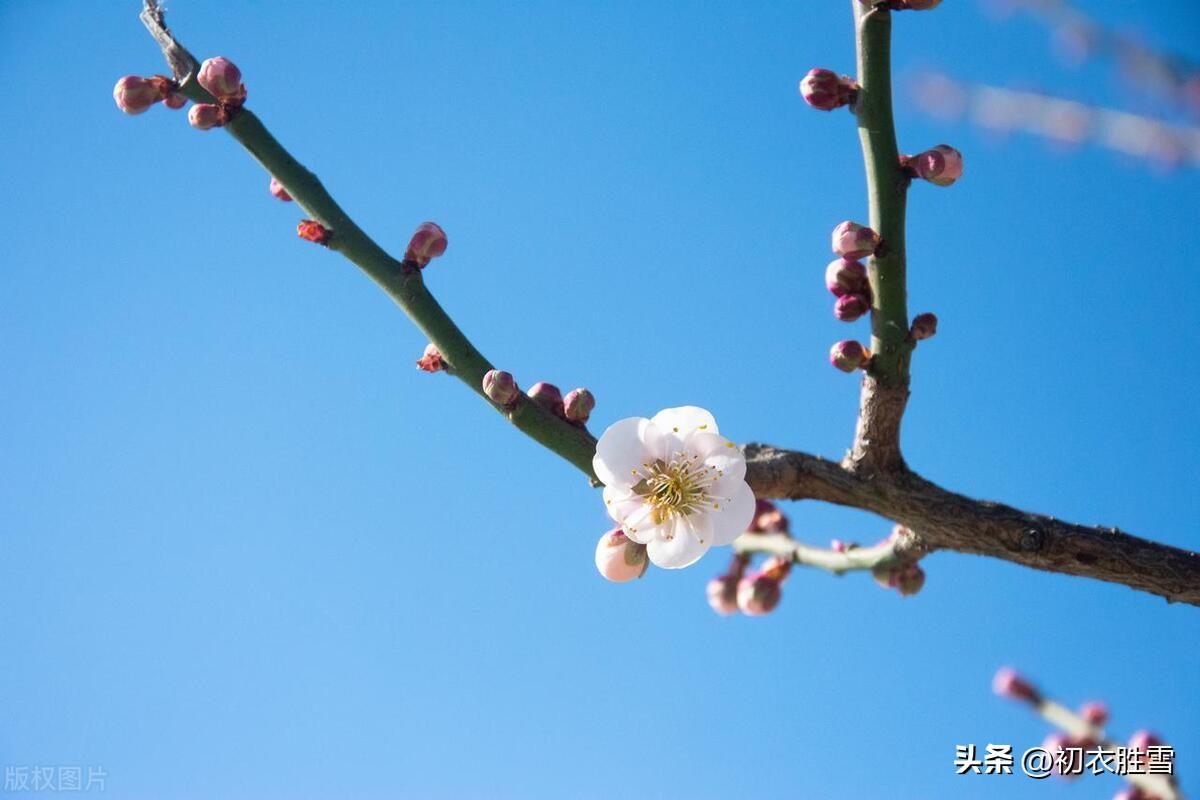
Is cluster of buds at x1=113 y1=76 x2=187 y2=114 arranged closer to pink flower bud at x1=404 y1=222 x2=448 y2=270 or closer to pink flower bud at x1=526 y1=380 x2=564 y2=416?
pink flower bud at x1=404 y1=222 x2=448 y2=270

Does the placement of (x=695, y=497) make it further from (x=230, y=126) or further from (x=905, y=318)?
(x=230, y=126)

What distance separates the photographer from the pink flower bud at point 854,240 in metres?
1.73

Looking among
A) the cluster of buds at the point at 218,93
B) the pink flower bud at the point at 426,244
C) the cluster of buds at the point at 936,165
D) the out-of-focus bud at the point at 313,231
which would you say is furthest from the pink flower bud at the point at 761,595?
the cluster of buds at the point at 218,93

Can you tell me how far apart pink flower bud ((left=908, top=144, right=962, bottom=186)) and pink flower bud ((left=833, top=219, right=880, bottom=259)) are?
0.14m

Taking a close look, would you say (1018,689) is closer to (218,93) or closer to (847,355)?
(847,355)

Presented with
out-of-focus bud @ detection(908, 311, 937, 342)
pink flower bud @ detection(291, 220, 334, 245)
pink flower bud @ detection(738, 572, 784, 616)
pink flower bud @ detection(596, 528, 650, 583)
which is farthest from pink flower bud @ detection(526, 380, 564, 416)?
pink flower bud @ detection(738, 572, 784, 616)

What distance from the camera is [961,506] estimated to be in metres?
1.82

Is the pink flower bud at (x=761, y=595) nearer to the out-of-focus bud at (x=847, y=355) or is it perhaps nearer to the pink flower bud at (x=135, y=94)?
the out-of-focus bud at (x=847, y=355)

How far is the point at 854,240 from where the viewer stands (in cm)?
173

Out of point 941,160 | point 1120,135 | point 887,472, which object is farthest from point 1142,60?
point 887,472

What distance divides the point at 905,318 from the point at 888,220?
0.67ft

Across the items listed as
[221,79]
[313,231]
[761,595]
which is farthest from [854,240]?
[761,595]

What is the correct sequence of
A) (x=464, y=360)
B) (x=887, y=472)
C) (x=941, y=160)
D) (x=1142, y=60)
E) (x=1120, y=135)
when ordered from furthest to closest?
(x=1120, y=135) → (x=1142, y=60) → (x=887, y=472) → (x=941, y=160) → (x=464, y=360)

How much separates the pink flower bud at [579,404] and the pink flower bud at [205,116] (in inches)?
30.4
